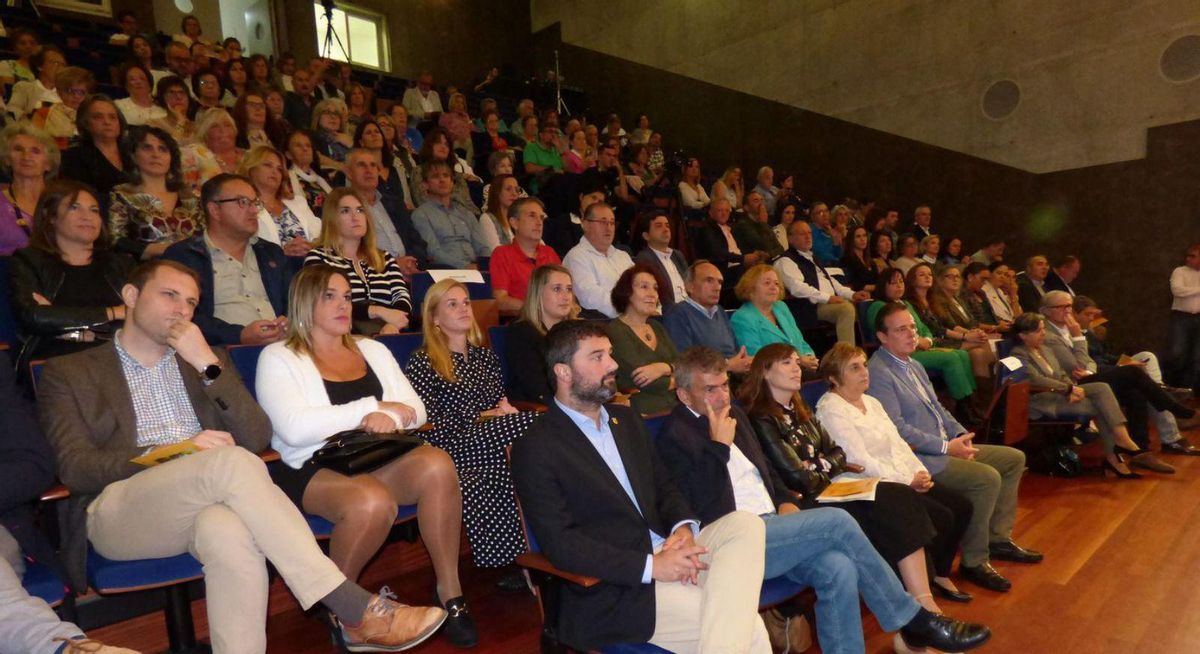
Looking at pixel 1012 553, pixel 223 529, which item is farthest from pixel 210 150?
pixel 1012 553

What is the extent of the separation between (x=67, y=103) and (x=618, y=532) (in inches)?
166

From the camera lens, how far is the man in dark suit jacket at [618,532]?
1.61 m

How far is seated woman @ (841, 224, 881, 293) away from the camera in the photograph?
6074 millimetres

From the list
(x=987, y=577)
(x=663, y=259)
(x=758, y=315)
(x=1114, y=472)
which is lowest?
(x=1114, y=472)

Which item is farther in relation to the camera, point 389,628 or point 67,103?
point 67,103

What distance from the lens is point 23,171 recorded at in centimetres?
290

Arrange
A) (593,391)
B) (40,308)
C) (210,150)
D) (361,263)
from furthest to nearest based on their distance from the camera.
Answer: (210,150) → (361,263) → (40,308) → (593,391)

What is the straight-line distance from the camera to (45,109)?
4164mm

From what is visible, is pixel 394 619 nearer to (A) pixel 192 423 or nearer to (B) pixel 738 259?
(A) pixel 192 423

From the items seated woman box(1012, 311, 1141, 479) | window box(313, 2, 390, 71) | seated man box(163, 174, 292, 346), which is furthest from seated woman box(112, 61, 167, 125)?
window box(313, 2, 390, 71)

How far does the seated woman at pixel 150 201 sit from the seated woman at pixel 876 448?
8.24ft

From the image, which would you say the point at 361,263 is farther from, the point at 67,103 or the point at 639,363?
the point at 67,103

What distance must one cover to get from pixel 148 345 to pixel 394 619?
106 cm

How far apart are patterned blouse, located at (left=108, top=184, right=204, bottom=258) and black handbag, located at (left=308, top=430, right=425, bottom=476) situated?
59.5 inches
